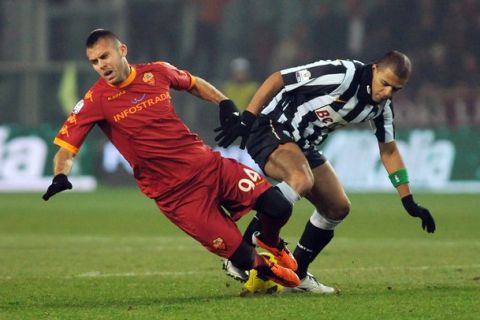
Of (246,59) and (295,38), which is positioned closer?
(295,38)

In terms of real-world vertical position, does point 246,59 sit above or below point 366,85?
below

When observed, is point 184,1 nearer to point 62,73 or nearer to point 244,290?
point 62,73

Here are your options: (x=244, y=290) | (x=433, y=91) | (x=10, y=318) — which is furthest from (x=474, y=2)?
(x=10, y=318)

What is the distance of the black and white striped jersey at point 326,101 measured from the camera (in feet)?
28.7

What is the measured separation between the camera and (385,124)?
8992mm

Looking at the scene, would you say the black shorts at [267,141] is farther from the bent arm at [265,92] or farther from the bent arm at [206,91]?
the bent arm at [206,91]

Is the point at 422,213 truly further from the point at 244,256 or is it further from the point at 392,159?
the point at 244,256

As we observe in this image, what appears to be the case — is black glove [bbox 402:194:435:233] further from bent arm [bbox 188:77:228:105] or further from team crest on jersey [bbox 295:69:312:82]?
bent arm [bbox 188:77:228:105]

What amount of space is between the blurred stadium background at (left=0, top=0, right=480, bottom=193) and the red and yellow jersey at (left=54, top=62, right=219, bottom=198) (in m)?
12.8

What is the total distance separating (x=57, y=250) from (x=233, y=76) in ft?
40.0

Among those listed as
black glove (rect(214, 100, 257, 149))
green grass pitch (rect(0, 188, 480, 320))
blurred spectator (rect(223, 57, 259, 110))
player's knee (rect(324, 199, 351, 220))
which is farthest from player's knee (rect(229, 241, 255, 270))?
blurred spectator (rect(223, 57, 259, 110))

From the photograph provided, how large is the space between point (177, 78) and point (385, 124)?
1.56m

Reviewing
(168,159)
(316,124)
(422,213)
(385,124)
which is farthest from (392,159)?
(168,159)

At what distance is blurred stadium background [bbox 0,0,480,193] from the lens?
831 inches
